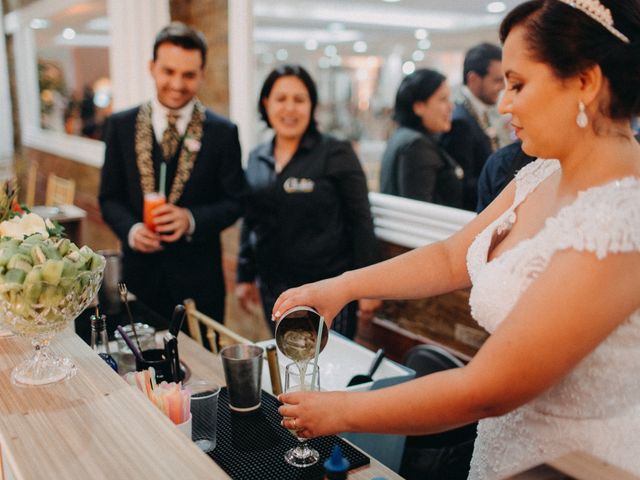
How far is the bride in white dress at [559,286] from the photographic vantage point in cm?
99

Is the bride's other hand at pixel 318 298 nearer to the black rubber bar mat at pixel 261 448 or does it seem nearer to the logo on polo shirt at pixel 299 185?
the black rubber bar mat at pixel 261 448

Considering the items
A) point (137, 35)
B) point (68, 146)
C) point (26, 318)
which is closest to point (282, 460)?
point (26, 318)

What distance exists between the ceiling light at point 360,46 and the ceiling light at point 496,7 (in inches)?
186

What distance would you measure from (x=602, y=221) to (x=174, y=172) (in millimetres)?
2057

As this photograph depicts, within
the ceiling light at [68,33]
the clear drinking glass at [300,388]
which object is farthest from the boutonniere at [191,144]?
the ceiling light at [68,33]

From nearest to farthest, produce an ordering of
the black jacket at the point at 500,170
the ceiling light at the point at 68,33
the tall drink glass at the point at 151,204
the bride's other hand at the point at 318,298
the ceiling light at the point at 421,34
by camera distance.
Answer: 1. the bride's other hand at the point at 318,298
2. the black jacket at the point at 500,170
3. the tall drink glass at the point at 151,204
4. the ceiling light at the point at 421,34
5. the ceiling light at the point at 68,33

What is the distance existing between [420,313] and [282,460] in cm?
193

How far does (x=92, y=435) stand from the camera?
1054 mm

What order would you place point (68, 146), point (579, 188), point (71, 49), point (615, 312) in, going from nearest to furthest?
point (615, 312) → point (579, 188) → point (68, 146) → point (71, 49)

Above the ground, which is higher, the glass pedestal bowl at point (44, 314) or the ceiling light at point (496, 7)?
the ceiling light at point (496, 7)

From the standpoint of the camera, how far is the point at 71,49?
30.5 ft

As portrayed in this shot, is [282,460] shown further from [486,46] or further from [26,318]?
[486,46]

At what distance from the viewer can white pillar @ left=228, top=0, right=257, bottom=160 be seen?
381cm

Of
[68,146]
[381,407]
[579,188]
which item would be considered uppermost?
[579,188]
